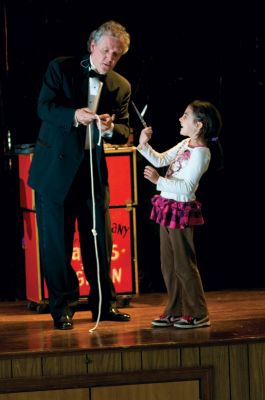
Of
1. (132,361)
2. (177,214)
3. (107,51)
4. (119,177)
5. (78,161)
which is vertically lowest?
(132,361)

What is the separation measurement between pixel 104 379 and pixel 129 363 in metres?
0.14

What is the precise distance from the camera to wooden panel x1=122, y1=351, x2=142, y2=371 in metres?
4.54

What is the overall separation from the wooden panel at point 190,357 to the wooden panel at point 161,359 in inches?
1.0

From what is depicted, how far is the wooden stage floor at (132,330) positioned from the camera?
15.1 feet

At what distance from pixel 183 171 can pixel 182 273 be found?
533 millimetres

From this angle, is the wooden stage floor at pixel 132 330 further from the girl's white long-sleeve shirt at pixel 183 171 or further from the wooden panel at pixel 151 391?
the girl's white long-sleeve shirt at pixel 183 171

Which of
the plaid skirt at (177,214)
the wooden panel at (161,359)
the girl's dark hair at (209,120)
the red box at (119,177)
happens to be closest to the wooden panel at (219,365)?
the wooden panel at (161,359)

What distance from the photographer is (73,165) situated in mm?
5004

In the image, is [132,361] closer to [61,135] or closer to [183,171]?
→ [183,171]

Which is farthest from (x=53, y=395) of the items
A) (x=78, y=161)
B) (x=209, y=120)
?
(x=209, y=120)

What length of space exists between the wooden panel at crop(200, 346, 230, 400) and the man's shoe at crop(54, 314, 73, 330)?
836 millimetres

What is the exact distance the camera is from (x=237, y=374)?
4629mm

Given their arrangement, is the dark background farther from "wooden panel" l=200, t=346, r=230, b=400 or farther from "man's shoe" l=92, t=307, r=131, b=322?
"wooden panel" l=200, t=346, r=230, b=400

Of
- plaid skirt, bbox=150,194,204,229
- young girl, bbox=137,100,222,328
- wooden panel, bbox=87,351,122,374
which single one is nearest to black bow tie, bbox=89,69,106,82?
young girl, bbox=137,100,222,328
